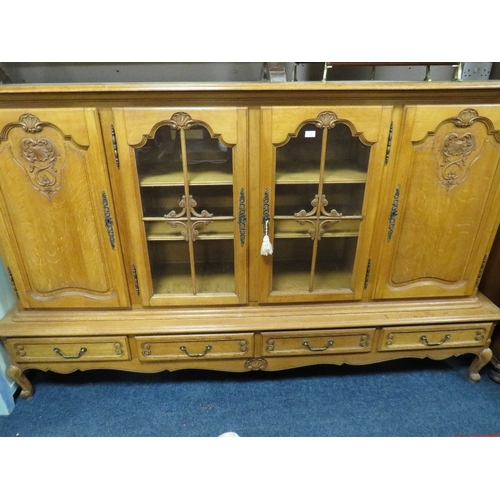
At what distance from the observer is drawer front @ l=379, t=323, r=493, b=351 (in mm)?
1292

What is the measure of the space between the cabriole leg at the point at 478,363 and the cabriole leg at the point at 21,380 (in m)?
1.79

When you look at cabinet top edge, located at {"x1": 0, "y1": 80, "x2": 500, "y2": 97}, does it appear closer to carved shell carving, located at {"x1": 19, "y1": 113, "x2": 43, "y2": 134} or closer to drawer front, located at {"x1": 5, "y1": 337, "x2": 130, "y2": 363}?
carved shell carving, located at {"x1": 19, "y1": 113, "x2": 43, "y2": 134}

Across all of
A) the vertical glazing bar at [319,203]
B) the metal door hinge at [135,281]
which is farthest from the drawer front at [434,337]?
the metal door hinge at [135,281]

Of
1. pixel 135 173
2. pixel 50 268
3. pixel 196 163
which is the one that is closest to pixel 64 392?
pixel 50 268

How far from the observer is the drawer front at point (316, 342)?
1263 millimetres

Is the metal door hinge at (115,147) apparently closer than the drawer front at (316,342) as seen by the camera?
Yes

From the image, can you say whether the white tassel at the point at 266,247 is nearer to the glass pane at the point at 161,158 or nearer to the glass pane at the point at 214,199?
the glass pane at the point at 214,199

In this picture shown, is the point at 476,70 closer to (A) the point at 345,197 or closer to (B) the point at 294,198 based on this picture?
(A) the point at 345,197

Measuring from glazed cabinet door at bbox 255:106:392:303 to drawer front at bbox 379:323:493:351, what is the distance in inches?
8.4

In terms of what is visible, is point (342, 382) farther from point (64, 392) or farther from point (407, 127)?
point (64, 392)

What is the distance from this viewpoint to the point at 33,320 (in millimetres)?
1216

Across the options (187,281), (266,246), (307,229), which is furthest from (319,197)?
(187,281)

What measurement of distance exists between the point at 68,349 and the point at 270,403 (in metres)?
0.79

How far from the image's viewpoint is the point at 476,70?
1.34 meters
